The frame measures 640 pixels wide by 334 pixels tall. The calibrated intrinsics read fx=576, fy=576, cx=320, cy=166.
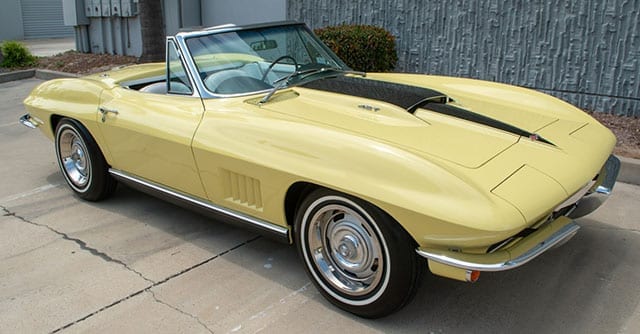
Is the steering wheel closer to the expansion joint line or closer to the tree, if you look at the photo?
the expansion joint line

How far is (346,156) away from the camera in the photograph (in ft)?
9.48

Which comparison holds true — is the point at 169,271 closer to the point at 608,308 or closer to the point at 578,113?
the point at 608,308

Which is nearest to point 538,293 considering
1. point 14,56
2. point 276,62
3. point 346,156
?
point 346,156

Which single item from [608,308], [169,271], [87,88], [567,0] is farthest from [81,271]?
[567,0]

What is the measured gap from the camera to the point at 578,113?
3875 millimetres

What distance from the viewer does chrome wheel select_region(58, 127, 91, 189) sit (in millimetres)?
4699

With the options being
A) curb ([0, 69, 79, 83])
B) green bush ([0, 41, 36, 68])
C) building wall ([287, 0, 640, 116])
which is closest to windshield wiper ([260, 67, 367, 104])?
building wall ([287, 0, 640, 116])

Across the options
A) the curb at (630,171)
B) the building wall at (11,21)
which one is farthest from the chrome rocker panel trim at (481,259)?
the building wall at (11,21)

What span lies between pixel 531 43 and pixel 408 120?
15.4ft

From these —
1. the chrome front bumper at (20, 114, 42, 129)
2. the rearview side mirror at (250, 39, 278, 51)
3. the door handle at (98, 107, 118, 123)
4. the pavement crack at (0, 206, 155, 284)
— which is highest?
the rearview side mirror at (250, 39, 278, 51)

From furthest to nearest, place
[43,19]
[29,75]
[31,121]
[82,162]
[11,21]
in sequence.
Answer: [43,19] < [11,21] < [29,75] < [31,121] < [82,162]

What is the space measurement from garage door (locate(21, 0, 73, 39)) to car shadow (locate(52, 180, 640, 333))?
18275 millimetres

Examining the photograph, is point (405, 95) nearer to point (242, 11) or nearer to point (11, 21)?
point (242, 11)

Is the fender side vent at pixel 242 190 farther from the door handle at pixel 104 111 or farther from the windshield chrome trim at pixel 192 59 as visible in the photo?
the door handle at pixel 104 111
